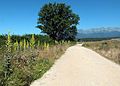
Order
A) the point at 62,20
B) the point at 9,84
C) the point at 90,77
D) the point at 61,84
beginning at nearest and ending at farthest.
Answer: the point at 9,84 → the point at 61,84 → the point at 90,77 → the point at 62,20

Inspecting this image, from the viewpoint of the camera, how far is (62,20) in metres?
90.2

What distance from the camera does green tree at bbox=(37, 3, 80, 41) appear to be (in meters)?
90.6

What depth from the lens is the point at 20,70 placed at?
14.6 metres

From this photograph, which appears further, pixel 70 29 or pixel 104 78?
pixel 70 29

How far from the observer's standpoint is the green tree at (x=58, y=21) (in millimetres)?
90594

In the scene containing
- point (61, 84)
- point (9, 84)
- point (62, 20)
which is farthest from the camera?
point (62, 20)

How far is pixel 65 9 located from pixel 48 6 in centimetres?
535

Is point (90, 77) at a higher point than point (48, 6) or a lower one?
lower

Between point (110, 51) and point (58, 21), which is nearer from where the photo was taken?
point (110, 51)

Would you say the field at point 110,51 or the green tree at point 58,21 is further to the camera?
the green tree at point 58,21

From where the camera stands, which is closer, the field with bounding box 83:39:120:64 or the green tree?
the field with bounding box 83:39:120:64

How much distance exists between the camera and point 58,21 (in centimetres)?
9019

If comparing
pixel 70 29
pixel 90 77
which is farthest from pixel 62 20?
pixel 90 77

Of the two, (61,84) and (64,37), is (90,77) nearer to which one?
(61,84)
